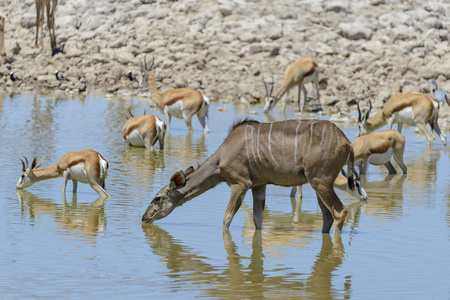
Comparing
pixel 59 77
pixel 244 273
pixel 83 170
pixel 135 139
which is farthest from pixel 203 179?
pixel 59 77

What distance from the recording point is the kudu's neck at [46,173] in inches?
478

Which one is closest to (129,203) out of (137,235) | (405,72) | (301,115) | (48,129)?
(137,235)

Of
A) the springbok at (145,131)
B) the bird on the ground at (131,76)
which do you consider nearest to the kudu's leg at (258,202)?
the springbok at (145,131)

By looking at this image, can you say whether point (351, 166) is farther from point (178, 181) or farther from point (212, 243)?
point (178, 181)

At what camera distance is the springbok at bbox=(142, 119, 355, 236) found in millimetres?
9367

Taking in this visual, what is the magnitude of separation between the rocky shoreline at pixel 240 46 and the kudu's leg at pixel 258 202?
15.2 m

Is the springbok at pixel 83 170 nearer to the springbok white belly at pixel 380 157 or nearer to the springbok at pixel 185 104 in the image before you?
the springbok white belly at pixel 380 157

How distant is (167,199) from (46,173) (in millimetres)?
2878

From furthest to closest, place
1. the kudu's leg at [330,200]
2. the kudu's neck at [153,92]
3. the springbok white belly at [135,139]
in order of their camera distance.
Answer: the kudu's neck at [153,92], the springbok white belly at [135,139], the kudu's leg at [330,200]

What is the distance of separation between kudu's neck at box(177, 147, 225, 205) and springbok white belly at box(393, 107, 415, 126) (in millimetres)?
9242

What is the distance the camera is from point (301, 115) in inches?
943

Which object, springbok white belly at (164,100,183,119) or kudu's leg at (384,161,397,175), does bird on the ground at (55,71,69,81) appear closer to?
springbok white belly at (164,100,183,119)

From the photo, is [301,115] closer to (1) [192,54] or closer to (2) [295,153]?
(1) [192,54]

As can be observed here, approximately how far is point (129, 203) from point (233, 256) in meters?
3.10
